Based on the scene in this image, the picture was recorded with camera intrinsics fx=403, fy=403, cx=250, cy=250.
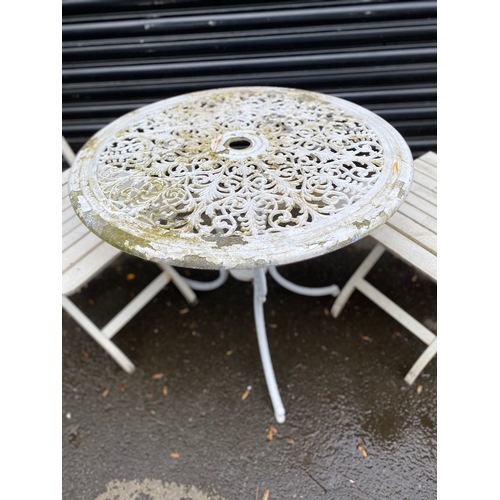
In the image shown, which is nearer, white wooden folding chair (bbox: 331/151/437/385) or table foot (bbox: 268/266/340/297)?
white wooden folding chair (bbox: 331/151/437/385)

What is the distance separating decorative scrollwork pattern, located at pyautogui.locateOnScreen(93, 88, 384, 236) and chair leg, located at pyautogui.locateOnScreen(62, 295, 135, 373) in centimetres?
76

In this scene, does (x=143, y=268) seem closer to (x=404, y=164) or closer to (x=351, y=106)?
(x=351, y=106)

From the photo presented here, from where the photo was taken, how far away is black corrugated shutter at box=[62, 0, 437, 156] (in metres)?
2.55

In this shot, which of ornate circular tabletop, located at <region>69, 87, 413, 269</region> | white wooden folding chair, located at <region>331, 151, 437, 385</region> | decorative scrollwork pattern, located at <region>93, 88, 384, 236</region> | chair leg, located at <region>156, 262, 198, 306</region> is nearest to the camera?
ornate circular tabletop, located at <region>69, 87, 413, 269</region>

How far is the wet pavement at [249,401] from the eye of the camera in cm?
185

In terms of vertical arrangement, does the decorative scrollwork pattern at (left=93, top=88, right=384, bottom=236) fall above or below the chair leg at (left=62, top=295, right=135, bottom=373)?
above

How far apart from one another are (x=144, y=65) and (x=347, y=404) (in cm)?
251

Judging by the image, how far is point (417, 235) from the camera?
1.73 metres

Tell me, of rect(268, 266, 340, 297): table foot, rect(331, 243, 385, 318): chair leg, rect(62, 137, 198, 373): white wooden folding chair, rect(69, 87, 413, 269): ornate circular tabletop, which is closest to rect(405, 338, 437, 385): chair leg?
rect(331, 243, 385, 318): chair leg

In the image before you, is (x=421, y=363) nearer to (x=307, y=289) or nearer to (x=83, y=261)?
(x=307, y=289)

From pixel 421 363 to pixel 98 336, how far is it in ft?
5.53

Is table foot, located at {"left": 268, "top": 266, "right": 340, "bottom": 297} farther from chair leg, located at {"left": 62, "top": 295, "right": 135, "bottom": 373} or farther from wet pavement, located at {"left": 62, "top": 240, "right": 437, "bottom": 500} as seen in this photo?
chair leg, located at {"left": 62, "top": 295, "right": 135, "bottom": 373}

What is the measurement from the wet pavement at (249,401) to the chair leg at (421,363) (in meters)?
0.05

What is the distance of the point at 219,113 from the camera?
203 centimetres
